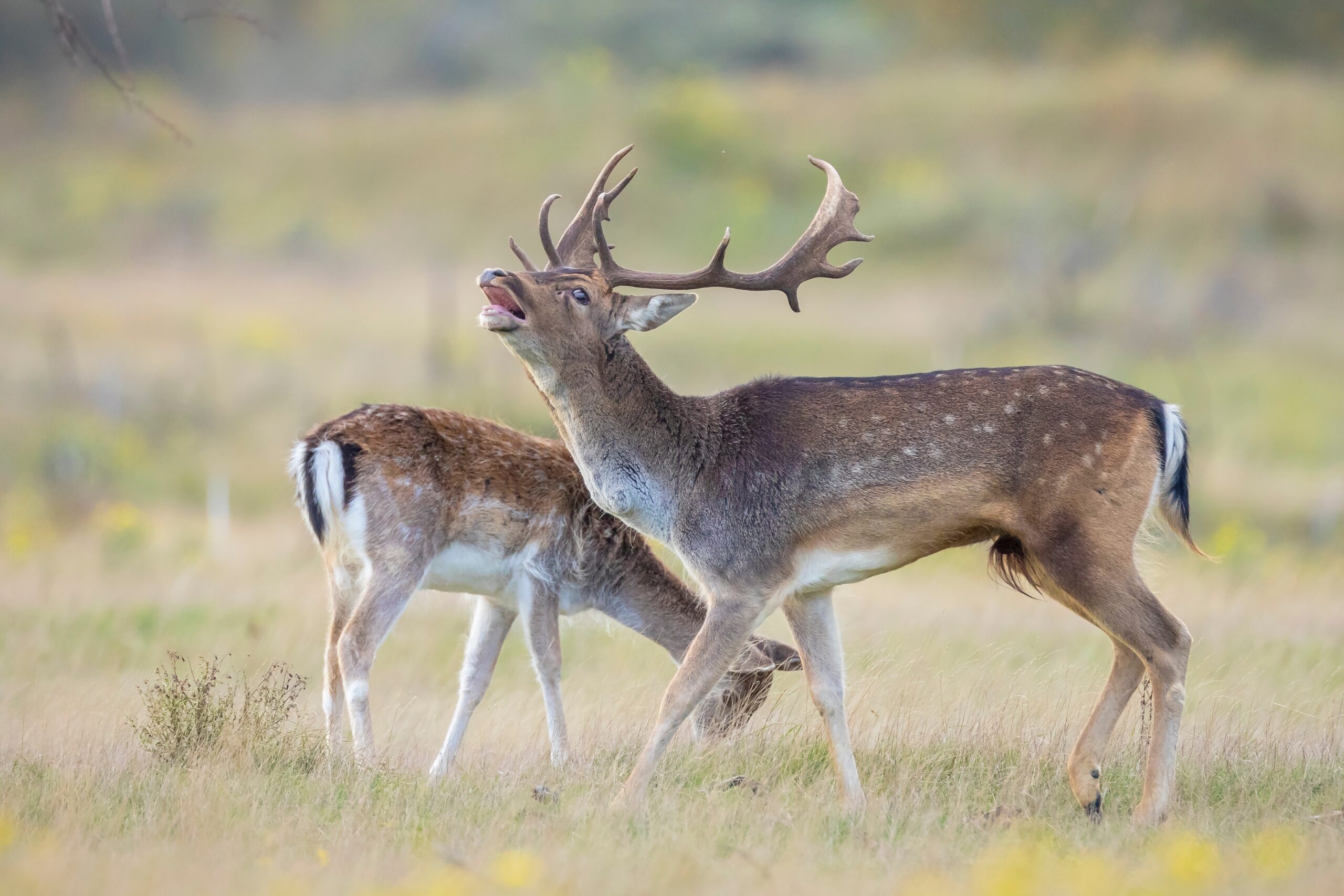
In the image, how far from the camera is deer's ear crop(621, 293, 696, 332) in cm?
629

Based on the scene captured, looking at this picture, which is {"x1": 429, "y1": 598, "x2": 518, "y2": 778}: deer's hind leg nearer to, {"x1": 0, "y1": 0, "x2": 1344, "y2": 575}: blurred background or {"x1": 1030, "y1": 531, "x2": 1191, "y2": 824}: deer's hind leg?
{"x1": 1030, "y1": 531, "x2": 1191, "y2": 824}: deer's hind leg

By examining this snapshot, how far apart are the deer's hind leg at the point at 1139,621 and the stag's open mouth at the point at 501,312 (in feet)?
7.28

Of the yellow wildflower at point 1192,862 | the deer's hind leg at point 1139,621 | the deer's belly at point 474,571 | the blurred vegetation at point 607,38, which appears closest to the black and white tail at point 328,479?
the deer's belly at point 474,571

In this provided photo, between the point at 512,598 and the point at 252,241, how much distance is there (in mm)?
22100

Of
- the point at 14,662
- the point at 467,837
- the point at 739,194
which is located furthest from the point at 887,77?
the point at 467,837

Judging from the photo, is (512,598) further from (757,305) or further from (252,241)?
(252,241)

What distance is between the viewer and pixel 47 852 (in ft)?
15.2

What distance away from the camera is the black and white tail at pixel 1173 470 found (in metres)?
6.08

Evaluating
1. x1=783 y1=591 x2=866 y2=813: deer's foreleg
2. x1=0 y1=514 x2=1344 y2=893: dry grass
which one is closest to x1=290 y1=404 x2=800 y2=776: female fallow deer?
x1=0 y1=514 x2=1344 y2=893: dry grass

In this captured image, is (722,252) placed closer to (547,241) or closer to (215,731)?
(547,241)

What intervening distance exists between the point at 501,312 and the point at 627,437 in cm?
→ 78

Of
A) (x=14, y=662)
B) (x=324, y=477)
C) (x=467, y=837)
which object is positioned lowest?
(x=14, y=662)

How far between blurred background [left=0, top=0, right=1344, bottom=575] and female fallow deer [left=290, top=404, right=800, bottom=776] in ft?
6.35

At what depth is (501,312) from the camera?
5.97 metres
